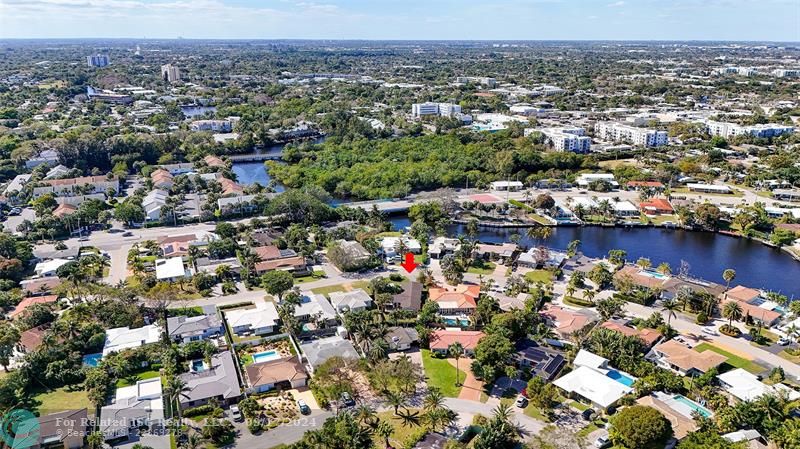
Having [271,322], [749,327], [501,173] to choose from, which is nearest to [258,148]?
[501,173]

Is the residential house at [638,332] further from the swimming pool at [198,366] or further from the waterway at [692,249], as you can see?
the swimming pool at [198,366]

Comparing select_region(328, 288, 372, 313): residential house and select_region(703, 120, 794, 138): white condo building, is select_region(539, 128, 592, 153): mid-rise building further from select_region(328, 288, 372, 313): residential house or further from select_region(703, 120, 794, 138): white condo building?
select_region(328, 288, 372, 313): residential house

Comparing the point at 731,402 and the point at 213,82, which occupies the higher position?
the point at 213,82

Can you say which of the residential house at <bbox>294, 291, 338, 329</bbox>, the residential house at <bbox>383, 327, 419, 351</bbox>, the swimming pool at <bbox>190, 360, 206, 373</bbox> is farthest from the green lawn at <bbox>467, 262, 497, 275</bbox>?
the swimming pool at <bbox>190, 360, 206, 373</bbox>

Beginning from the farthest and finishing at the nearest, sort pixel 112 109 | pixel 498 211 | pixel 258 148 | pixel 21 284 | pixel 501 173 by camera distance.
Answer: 1. pixel 112 109
2. pixel 258 148
3. pixel 501 173
4. pixel 498 211
5. pixel 21 284

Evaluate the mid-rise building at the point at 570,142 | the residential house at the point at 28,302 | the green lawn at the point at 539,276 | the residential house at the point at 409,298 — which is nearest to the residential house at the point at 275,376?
the residential house at the point at 409,298

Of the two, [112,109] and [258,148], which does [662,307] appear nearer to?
[258,148]

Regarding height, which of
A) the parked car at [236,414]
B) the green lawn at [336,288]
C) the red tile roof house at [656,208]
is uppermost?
the red tile roof house at [656,208]
